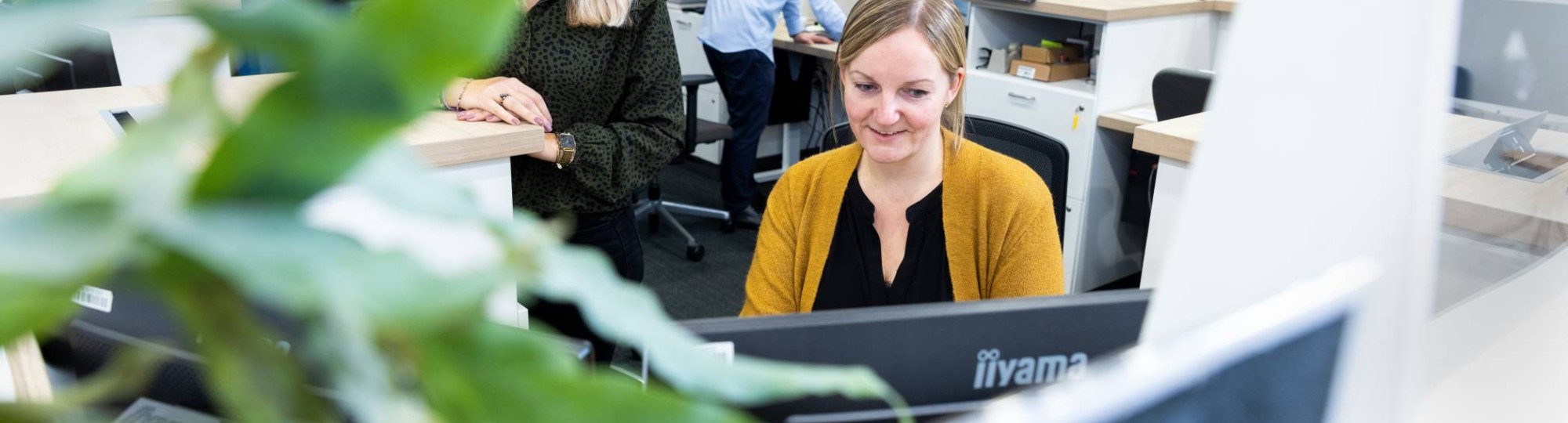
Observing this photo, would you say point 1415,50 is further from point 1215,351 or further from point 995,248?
point 995,248

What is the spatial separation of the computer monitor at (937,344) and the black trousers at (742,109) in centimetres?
303

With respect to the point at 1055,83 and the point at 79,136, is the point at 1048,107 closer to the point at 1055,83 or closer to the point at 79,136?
the point at 1055,83

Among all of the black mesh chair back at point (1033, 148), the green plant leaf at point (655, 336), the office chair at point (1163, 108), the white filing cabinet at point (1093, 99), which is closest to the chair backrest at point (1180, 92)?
the office chair at point (1163, 108)

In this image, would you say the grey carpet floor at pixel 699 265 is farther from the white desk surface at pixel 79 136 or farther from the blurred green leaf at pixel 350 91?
the blurred green leaf at pixel 350 91

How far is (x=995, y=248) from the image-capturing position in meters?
1.48

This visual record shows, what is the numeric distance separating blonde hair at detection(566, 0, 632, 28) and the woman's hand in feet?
0.46

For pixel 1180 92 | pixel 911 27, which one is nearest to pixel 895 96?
pixel 911 27

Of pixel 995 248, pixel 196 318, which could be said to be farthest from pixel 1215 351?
pixel 995 248

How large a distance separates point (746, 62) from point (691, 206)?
1.82 feet

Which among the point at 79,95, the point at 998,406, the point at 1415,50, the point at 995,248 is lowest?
the point at 995,248

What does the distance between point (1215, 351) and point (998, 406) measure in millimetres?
101

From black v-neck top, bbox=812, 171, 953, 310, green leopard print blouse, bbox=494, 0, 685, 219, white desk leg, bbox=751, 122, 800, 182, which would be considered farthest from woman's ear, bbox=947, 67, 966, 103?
white desk leg, bbox=751, 122, 800, 182

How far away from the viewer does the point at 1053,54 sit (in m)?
3.29

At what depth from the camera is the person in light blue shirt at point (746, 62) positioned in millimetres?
3689
